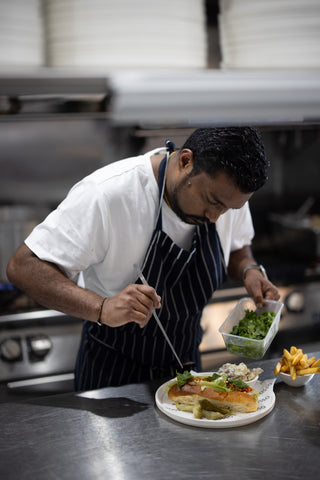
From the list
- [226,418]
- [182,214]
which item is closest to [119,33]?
[182,214]

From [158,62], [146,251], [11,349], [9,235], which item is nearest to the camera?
[158,62]

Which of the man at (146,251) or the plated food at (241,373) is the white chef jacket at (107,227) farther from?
the plated food at (241,373)

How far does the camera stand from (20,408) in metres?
1.60

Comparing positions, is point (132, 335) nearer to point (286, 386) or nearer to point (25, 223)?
point (286, 386)

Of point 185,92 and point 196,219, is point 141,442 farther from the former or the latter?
point 185,92

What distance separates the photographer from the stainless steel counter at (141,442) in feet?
4.19

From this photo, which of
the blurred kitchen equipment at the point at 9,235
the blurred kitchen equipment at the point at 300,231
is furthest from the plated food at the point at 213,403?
the blurred kitchen equipment at the point at 300,231

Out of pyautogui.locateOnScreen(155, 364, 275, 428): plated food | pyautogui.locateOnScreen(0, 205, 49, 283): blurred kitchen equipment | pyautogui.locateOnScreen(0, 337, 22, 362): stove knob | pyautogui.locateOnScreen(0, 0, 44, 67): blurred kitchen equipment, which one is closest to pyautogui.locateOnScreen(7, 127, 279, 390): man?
pyautogui.locateOnScreen(155, 364, 275, 428): plated food

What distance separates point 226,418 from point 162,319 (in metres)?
0.51

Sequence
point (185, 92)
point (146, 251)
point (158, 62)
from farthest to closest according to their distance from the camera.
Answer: point (146, 251) → point (158, 62) → point (185, 92)

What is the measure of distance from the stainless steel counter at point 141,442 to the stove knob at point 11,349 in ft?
3.50

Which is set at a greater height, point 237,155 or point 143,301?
point 237,155

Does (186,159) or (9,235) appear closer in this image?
(186,159)

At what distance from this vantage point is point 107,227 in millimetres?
1735
